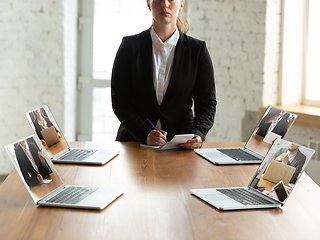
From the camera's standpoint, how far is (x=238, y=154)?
5.74 feet

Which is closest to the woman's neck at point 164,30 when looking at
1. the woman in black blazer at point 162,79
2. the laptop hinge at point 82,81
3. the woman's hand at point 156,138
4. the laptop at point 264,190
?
the woman in black blazer at point 162,79

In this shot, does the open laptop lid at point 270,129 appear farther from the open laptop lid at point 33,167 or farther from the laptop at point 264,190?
the open laptop lid at point 33,167

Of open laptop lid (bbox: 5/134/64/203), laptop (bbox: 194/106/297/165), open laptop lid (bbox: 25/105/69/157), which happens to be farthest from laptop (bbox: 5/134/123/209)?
laptop (bbox: 194/106/297/165)

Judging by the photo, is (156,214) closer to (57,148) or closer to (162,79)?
(57,148)

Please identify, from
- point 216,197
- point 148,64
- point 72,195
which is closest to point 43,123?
point 72,195

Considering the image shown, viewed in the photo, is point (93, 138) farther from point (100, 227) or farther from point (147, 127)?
point (100, 227)

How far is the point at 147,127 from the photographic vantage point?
192cm

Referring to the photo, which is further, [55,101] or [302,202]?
[55,101]

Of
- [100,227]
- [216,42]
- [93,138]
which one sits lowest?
[93,138]

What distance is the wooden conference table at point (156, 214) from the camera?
97cm

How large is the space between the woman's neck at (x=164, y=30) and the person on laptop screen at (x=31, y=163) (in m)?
1.04

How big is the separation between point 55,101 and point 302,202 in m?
2.78

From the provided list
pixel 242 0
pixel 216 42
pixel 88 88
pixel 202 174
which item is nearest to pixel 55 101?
pixel 88 88

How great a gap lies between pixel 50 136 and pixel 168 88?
0.70m
